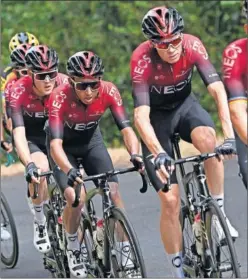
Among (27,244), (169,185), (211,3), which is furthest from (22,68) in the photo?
(211,3)

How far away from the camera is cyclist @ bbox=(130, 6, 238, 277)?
7.59 m

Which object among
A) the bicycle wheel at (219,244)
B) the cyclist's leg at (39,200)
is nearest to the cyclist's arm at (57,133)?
the bicycle wheel at (219,244)

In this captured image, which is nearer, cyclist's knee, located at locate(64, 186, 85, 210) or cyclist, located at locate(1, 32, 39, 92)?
cyclist's knee, located at locate(64, 186, 85, 210)

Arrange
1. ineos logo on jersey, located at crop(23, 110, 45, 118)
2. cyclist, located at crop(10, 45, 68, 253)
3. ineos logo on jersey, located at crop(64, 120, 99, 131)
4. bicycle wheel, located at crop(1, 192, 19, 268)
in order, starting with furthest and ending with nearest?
1. bicycle wheel, located at crop(1, 192, 19, 268)
2. ineos logo on jersey, located at crop(23, 110, 45, 118)
3. cyclist, located at crop(10, 45, 68, 253)
4. ineos logo on jersey, located at crop(64, 120, 99, 131)

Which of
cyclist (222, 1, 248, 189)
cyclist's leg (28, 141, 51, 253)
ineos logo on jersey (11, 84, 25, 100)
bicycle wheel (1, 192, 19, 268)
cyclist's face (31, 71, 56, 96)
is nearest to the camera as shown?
cyclist (222, 1, 248, 189)

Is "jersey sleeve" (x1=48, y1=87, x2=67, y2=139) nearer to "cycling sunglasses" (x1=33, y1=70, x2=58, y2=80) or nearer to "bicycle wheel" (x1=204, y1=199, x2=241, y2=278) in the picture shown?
"cycling sunglasses" (x1=33, y1=70, x2=58, y2=80)

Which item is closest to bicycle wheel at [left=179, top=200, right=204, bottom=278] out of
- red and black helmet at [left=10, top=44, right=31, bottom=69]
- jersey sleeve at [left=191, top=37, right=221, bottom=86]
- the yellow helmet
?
jersey sleeve at [left=191, top=37, right=221, bottom=86]

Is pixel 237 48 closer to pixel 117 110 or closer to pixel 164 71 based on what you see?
pixel 164 71

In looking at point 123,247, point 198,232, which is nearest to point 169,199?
point 198,232

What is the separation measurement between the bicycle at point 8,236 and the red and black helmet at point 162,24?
3243 mm

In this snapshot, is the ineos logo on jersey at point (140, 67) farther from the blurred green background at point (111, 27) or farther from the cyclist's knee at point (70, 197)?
the blurred green background at point (111, 27)

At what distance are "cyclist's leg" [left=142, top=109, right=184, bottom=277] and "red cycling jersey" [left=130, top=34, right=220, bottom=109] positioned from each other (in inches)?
6.9

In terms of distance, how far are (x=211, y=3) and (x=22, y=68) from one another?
1366 cm

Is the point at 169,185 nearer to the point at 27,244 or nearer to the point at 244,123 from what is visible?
the point at 244,123
